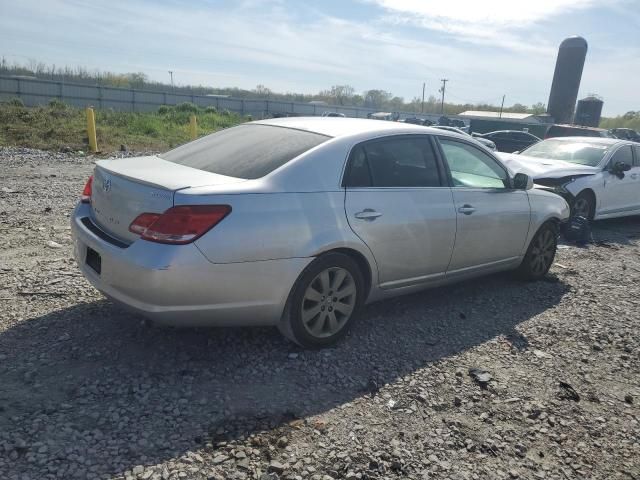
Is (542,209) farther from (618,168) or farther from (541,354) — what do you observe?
(618,168)

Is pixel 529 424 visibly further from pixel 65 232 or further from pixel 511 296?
pixel 65 232

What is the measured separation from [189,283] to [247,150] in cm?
123

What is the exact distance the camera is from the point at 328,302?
3.80 m

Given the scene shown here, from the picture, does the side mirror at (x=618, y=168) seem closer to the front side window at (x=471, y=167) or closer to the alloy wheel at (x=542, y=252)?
the alloy wheel at (x=542, y=252)

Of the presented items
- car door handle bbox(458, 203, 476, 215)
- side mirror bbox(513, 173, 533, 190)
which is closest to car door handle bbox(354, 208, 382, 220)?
car door handle bbox(458, 203, 476, 215)

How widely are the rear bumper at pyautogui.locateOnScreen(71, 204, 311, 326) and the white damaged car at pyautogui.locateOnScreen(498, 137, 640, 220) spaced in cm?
611

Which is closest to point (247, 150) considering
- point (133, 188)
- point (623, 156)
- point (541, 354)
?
point (133, 188)

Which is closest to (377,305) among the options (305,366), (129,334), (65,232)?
(305,366)

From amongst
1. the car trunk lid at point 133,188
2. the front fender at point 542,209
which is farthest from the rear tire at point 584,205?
the car trunk lid at point 133,188

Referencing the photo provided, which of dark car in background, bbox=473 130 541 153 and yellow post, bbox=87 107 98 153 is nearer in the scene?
yellow post, bbox=87 107 98 153

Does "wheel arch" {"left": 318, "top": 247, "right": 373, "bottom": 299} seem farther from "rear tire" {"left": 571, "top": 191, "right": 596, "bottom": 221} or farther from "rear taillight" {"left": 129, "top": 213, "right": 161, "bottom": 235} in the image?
"rear tire" {"left": 571, "top": 191, "right": 596, "bottom": 221}

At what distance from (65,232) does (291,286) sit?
395 centimetres

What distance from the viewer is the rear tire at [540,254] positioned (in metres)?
5.67

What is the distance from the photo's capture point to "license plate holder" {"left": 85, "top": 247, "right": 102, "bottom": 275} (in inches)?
135
